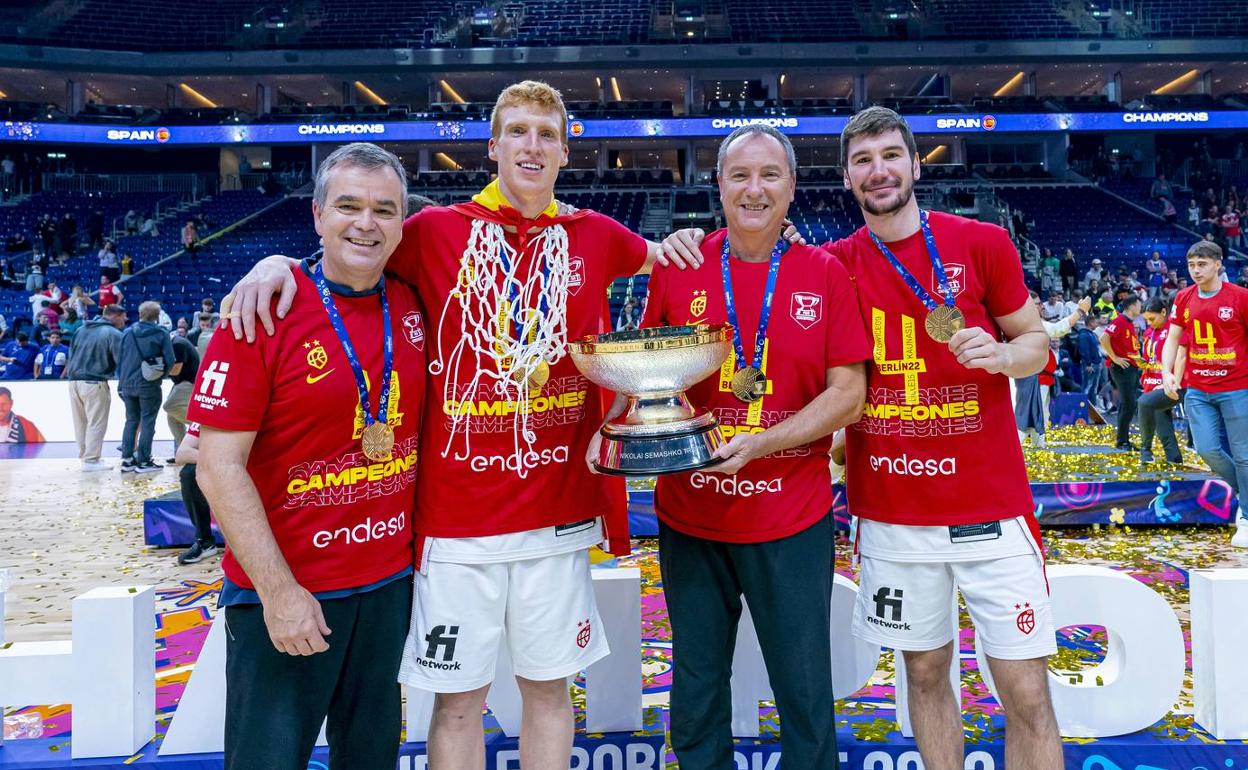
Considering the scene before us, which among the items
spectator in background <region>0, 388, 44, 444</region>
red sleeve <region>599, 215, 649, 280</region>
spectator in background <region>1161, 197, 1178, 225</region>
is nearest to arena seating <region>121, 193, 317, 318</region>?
spectator in background <region>0, 388, 44, 444</region>

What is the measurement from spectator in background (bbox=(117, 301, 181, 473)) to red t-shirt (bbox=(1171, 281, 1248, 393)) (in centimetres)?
771

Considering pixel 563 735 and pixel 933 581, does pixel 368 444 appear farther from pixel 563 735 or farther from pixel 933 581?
pixel 933 581

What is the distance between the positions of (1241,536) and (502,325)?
5.21 metres

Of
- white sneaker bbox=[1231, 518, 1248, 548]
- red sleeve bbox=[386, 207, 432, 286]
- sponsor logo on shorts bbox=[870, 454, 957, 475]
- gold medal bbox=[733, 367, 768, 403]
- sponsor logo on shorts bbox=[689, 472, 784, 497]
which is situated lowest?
white sneaker bbox=[1231, 518, 1248, 548]

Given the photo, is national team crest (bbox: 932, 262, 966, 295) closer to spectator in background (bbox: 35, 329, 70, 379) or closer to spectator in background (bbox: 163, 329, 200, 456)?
spectator in background (bbox: 163, 329, 200, 456)

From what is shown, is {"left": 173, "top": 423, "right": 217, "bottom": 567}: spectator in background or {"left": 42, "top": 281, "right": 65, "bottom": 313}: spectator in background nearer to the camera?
{"left": 173, "top": 423, "right": 217, "bottom": 567}: spectator in background

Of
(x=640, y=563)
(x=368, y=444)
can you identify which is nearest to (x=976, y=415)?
(x=368, y=444)

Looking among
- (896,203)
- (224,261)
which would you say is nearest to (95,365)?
(896,203)

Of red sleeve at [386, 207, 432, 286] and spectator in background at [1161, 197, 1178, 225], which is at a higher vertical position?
spectator in background at [1161, 197, 1178, 225]

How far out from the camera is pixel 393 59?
23.3m

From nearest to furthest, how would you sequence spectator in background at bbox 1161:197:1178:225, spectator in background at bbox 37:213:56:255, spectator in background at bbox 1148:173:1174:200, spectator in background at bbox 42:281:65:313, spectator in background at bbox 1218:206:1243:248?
spectator in background at bbox 42:281:65:313 < spectator in background at bbox 1218:206:1243:248 < spectator in background at bbox 37:213:56:255 < spectator in background at bbox 1161:197:1178:225 < spectator in background at bbox 1148:173:1174:200

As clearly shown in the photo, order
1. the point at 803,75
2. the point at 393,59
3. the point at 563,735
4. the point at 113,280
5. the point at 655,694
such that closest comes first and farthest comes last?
the point at 563,735 → the point at 655,694 → the point at 113,280 → the point at 393,59 → the point at 803,75

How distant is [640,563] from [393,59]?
22438 millimetres

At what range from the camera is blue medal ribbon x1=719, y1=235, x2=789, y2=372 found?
1.90m
